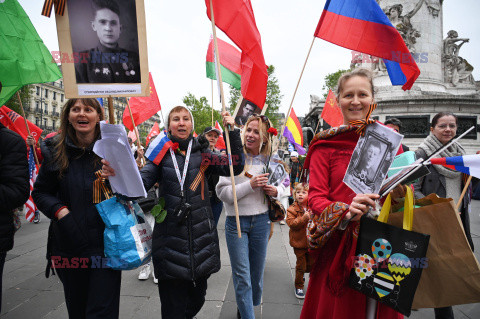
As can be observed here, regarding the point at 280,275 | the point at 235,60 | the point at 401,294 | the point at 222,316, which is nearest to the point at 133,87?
the point at 401,294

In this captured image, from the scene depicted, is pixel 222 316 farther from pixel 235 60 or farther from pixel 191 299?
pixel 235 60

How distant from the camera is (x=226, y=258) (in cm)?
499

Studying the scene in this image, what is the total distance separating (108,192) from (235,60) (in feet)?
10.9

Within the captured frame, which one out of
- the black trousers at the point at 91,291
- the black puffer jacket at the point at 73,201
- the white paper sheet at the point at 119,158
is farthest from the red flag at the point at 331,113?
the black trousers at the point at 91,291

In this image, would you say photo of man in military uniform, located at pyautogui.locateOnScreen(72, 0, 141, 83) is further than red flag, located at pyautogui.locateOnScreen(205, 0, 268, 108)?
No

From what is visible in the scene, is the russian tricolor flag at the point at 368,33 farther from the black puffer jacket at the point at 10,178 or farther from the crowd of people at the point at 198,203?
the black puffer jacket at the point at 10,178

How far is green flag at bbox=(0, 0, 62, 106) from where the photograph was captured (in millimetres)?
2784

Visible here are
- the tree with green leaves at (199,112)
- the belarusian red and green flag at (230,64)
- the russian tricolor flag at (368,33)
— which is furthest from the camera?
the tree with green leaves at (199,112)

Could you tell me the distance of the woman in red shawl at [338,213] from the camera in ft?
4.83

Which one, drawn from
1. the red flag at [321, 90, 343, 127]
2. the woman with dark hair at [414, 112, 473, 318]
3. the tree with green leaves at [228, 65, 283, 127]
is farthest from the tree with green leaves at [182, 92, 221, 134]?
the woman with dark hair at [414, 112, 473, 318]

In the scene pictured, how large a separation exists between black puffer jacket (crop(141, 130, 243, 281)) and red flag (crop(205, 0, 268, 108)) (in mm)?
560

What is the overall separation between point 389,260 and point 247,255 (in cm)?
166

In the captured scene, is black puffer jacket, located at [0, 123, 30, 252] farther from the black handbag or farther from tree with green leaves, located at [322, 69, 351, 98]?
tree with green leaves, located at [322, 69, 351, 98]

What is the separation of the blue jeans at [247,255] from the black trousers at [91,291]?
40.9 inches
